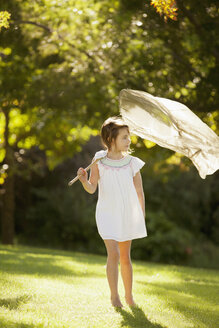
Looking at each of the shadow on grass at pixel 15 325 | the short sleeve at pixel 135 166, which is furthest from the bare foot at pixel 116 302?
the short sleeve at pixel 135 166

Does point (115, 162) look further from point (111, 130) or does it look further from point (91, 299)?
point (91, 299)

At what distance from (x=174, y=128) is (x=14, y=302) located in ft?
7.39

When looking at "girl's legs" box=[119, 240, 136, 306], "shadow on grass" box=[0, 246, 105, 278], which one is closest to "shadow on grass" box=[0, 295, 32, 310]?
"girl's legs" box=[119, 240, 136, 306]

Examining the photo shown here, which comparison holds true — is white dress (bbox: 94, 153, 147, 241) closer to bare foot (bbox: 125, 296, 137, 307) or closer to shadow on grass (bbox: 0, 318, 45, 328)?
bare foot (bbox: 125, 296, 137, 307)

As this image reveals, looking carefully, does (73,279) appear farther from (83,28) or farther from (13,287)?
(83,28)

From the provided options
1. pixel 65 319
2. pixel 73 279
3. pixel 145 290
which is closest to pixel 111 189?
pixel 65 319

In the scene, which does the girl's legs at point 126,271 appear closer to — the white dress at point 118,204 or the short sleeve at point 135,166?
the white dress at point 118,204

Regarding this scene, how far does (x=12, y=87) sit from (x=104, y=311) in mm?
7087

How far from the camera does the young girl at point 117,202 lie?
4.94m

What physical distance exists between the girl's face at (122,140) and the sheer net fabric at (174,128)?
41 centimetres

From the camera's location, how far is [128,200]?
5.06m

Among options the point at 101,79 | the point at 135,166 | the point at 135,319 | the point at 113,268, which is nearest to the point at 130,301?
the point at 113,268

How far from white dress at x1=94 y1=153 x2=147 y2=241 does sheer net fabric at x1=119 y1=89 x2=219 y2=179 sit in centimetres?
52

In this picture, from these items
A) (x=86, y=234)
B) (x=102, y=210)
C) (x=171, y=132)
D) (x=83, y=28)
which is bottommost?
(x=86, y=234)
